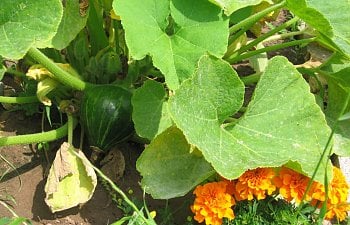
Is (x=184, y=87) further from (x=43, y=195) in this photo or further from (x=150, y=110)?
(x=43, y=195)

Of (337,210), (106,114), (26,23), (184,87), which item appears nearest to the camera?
(26,23)

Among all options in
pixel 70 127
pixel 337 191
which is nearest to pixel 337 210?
pixel 337 191

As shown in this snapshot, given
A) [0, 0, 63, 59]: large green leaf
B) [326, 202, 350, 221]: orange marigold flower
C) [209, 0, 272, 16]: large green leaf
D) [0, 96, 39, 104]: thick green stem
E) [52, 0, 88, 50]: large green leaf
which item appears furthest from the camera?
[0, 96, 39, 104]: thick green stem

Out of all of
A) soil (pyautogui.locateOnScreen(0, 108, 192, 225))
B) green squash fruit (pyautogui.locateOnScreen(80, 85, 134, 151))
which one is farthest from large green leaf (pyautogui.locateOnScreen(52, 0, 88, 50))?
soil (pyautogui.locateOnScreen(0, 108, 192, 225))

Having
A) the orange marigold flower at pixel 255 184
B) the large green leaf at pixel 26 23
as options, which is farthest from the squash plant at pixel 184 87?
the orange marigold flower at pixel 255 184

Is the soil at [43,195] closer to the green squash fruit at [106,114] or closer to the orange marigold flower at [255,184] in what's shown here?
the green squash fruit at [106,114]

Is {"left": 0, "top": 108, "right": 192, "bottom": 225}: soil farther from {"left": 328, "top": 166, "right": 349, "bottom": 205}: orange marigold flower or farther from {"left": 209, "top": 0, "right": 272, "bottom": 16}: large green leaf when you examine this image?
{"left": 209, "top": 0, "right": 272, "bottom": 16}: large green leaf

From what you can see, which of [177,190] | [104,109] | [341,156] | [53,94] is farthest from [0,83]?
[341,156]
